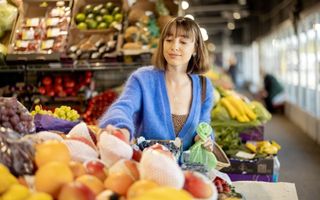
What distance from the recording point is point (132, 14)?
16.6 feet

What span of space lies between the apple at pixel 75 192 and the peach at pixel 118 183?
0.32 feet

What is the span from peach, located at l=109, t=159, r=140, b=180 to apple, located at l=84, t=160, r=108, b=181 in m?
0.05

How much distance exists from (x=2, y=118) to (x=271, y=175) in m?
3.03

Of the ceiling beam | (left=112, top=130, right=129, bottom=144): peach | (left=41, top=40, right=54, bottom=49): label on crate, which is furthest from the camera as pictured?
the ceiling beam

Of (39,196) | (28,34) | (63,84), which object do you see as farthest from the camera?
(63,84)

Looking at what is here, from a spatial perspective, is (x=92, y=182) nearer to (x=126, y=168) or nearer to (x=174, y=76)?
(x=126, y=168)

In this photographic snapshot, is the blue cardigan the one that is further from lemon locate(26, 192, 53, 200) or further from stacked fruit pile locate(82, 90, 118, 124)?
stacked fruit pile locate(82, 90, 118, 124)

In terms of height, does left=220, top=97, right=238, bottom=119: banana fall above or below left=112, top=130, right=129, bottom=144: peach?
below

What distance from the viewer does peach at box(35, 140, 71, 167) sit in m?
1.55

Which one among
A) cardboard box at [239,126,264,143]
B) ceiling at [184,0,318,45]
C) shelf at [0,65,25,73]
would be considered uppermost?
ceiling at [184,0,318,45]

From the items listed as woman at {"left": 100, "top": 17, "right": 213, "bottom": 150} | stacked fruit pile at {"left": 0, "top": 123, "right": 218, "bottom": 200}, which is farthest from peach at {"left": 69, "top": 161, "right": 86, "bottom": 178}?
woman at {"left": 100, "top": 17, "right": 213, "bottom": 150}

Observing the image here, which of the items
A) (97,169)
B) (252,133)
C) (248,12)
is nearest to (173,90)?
(97,169)

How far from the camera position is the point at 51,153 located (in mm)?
1561

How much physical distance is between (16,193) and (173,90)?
1332 millimetres
